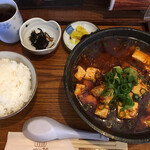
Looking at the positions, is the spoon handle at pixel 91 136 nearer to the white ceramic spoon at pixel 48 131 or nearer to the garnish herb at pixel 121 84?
the white ceramic spoon at pixel 48 131

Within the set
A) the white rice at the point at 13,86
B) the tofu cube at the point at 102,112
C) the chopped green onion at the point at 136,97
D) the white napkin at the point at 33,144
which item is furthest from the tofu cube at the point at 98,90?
the white rice at the point at 13,86

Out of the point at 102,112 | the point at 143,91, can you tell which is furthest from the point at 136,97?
the point at 102,112

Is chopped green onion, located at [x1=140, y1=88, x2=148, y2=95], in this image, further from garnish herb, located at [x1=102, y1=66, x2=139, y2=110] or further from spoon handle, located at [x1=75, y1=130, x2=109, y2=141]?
spoon handle, located at [x1=75, y1=130, x2=109, y2=141]

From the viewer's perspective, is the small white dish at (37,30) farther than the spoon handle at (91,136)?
Yes

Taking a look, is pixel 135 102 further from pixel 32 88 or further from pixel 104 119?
pixel 32 88

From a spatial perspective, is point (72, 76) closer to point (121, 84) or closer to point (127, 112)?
point (121, 84)
